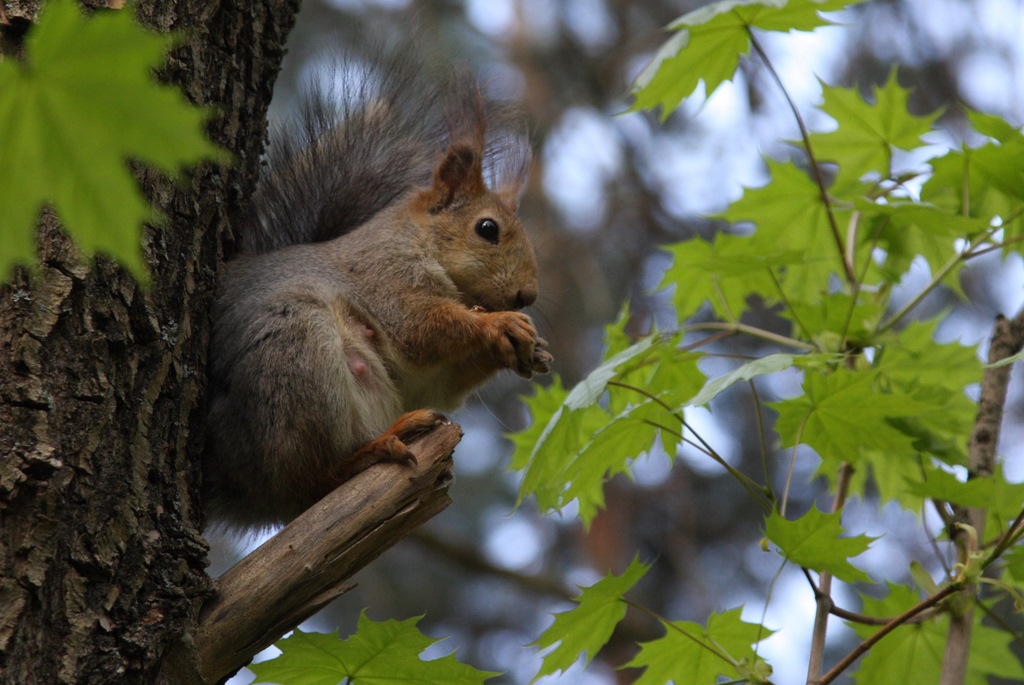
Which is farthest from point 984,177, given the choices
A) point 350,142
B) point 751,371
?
point 350,142

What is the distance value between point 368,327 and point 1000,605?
343 centimetres

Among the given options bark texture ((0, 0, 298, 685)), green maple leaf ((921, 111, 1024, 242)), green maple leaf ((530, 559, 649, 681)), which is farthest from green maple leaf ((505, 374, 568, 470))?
green maple leaf ((921, 111, 1024, 242))

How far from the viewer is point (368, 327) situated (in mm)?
1809

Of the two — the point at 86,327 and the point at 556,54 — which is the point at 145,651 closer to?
the point at 86,327

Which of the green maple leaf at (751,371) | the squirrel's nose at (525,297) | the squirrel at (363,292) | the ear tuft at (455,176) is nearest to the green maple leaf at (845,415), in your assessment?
the green maple leaf at (751,371)

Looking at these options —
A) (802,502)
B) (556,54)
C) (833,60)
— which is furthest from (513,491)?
(833,60)

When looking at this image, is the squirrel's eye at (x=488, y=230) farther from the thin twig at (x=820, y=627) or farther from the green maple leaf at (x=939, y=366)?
the thin twig at (x=820, y=627)

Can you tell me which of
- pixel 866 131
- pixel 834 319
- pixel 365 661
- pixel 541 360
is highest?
pixel 866 131

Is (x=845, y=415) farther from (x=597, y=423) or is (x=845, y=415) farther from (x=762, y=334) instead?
(x=597, y=423)

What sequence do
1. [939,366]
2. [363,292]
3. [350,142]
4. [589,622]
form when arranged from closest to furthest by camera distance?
[589,622], [939,366], [363,292], [350,142]

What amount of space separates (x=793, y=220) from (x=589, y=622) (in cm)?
94

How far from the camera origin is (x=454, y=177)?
213cm

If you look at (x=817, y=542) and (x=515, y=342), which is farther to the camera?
(x=515, y=342)

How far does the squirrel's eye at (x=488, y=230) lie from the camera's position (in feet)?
6.79
